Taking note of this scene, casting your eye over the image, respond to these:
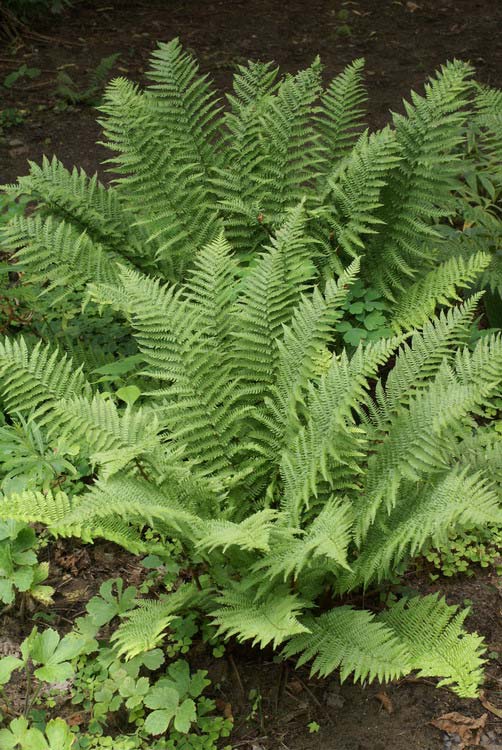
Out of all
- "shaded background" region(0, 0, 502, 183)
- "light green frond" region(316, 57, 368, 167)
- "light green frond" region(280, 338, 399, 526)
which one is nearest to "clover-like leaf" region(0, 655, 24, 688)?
"light green frond" region(280, 338, 399, 526)

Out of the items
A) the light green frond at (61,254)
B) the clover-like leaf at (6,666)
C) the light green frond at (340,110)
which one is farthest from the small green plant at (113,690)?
the light green frond at (340,110)

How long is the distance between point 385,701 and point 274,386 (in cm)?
107

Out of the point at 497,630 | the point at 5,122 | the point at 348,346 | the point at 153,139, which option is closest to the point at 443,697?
the point at 497,630

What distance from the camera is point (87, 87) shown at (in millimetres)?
5906

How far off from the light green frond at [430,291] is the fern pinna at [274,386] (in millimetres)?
12

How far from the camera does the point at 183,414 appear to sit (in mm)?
2459

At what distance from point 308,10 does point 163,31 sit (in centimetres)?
145

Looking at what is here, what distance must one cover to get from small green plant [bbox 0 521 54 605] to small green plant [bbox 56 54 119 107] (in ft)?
13.6

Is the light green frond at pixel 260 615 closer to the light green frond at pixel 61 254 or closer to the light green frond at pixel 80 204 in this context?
the light green frond at pixel 61 254

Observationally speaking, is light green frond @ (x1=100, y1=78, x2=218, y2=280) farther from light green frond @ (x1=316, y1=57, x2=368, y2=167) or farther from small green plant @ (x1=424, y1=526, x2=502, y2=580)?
small green plant @ (x1=424, y1=526, x2=502, y2=580)

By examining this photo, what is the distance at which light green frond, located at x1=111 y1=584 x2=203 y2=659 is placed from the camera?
6.50 feet

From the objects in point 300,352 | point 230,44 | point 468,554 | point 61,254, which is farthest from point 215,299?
point 230,44

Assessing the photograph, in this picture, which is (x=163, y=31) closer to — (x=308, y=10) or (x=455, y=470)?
(x=308, y=10)

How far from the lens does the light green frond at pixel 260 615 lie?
75.2 inches
